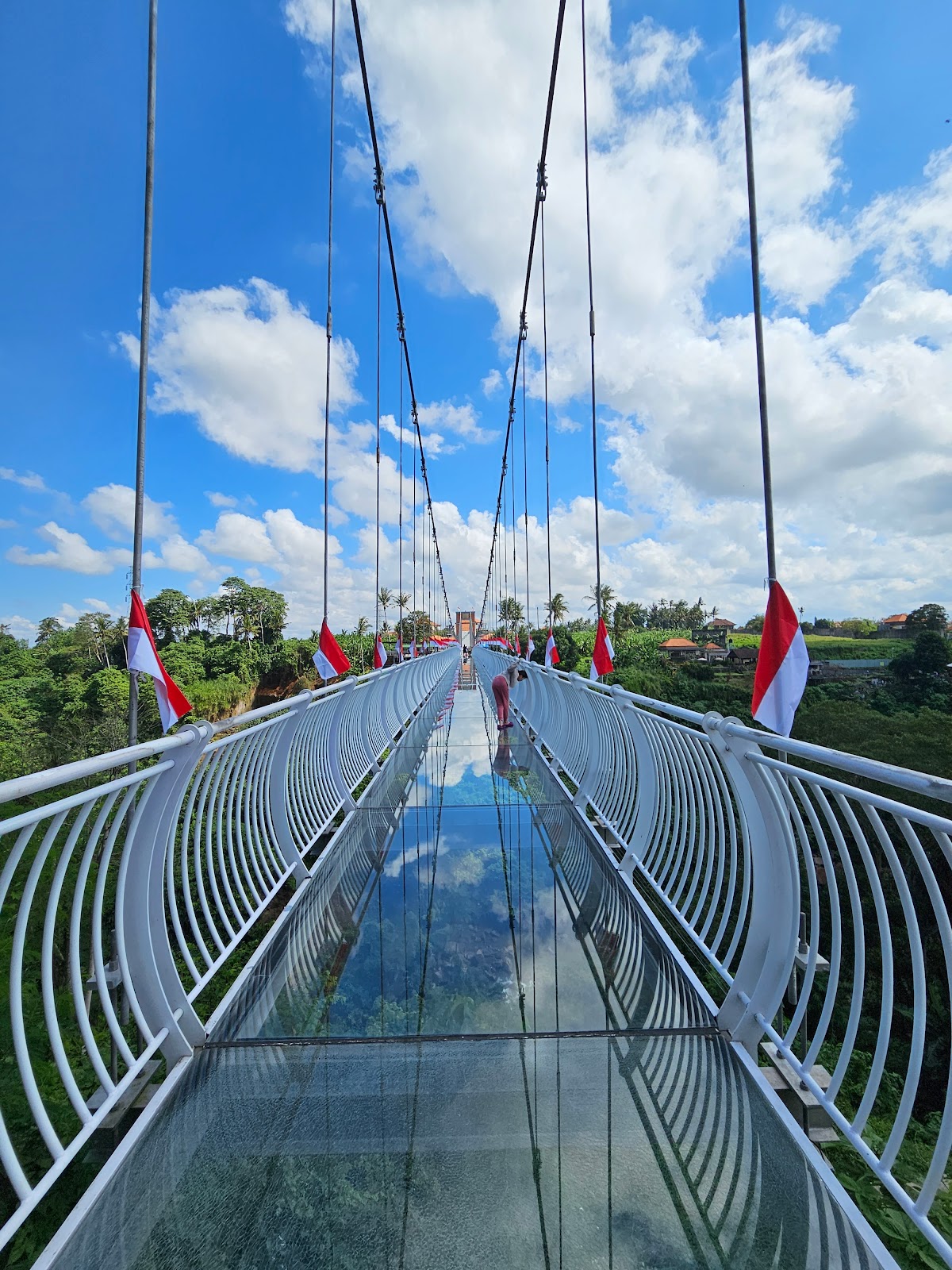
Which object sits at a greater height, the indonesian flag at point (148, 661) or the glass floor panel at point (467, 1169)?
the indonesian flag at point (148, 661)

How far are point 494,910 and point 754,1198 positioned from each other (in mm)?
1533

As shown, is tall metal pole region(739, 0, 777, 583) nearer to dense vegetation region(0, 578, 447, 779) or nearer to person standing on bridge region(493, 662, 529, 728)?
person standing on bridge region(493, 662, 529, 728)

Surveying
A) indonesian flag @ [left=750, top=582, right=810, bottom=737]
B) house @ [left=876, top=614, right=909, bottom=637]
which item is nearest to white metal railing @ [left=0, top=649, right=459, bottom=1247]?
indonesian flag @ [left=750, top=582, right=810, bottom=737]

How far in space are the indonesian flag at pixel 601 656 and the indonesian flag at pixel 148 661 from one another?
5821 mm

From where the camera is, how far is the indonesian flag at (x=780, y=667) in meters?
3.59

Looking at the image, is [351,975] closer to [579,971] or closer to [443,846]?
[579,971]

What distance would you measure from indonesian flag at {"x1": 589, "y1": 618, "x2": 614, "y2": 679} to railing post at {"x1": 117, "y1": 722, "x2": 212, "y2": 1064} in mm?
6906

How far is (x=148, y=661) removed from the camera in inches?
133

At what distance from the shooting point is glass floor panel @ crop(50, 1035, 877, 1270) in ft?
4.49

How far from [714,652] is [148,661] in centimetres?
6715

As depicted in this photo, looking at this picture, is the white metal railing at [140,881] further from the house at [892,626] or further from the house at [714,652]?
the house at [892,626]

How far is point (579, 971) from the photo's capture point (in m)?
2.42

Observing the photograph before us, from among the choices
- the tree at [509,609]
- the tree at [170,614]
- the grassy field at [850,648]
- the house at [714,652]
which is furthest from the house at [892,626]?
the tree at [170,614]

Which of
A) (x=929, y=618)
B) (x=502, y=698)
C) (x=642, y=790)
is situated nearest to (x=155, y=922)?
(x=642, y=790)
